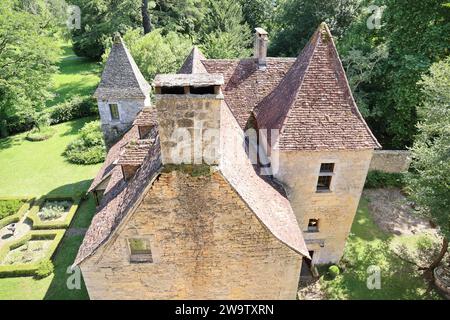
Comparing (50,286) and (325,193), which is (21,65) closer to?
(50,286)

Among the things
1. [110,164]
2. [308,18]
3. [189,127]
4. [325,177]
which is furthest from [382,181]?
[189,127]

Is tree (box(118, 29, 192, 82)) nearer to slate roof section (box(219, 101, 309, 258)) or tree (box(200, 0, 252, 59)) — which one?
tree (box(200, 0, 252, 59))

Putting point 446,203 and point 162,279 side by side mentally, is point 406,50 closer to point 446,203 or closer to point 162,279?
point 446,203

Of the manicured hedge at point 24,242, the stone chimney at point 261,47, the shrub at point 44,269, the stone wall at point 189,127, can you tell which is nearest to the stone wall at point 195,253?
the stone wall at point 189,127

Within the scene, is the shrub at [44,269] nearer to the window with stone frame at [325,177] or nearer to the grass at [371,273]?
the grass at [371,273]

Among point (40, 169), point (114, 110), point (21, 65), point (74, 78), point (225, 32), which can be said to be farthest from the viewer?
point (74, 78)

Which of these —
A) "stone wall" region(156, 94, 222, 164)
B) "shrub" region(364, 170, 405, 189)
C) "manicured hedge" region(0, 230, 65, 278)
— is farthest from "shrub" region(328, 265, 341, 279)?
"manicured hedge" region(0, 230, 65, 278)
